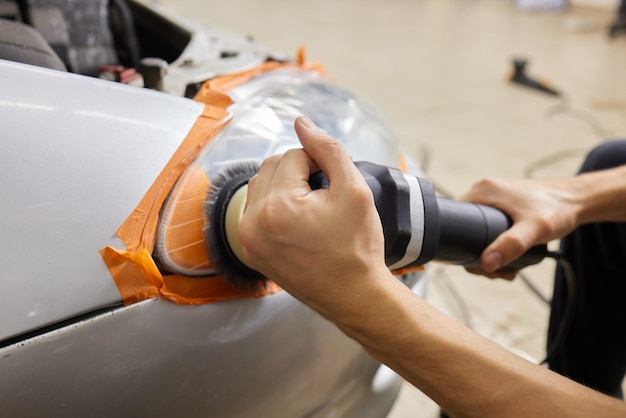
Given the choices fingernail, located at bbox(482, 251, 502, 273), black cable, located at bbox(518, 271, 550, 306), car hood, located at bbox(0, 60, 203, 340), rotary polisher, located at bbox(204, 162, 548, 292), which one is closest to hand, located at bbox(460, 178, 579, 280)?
fingernail, located at bbox(482, 251, 502, 273)

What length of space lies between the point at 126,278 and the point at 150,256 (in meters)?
0.03

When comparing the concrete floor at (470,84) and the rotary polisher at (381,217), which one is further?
the concrete floor at (470,84)

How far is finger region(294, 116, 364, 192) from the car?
5.3 inches

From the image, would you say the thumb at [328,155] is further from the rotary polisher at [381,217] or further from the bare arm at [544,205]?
the bare arm at [544,205]

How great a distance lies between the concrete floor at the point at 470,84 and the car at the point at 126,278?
62 cm

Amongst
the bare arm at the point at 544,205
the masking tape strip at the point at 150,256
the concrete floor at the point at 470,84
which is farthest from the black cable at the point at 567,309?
the masking tape strip at the point at 150,256

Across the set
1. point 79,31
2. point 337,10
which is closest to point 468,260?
point 79,31

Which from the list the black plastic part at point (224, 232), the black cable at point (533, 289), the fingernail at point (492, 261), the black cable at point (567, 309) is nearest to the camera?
the black plastic part at point (224, 232)

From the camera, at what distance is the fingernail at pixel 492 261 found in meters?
0.71

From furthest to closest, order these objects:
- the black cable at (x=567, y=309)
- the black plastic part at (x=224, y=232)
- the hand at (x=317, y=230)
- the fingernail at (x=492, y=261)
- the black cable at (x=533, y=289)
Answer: the black cable at (x=533, y=289) → the black cable at (x=567, y=309) → the fingernail at (x=492, y=261) → the black plastic part at (x=224, y=232) → the hand at (x=317, y=230)

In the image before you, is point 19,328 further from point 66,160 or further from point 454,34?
point 454,34

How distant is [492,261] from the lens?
0.72 metres

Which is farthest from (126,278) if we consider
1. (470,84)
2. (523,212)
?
(470,84)

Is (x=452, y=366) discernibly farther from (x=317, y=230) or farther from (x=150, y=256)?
(x=150, y=256)
